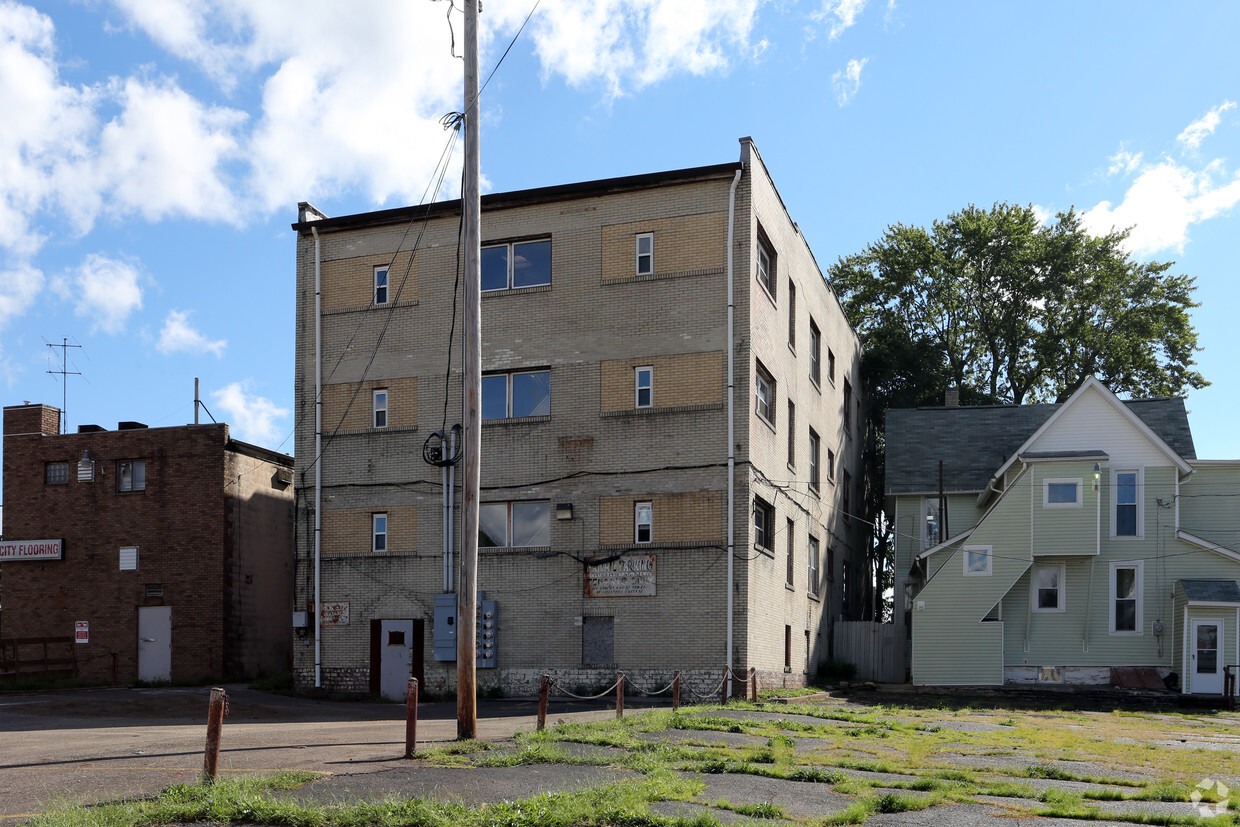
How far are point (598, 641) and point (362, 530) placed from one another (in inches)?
289

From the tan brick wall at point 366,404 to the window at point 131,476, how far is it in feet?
29.0

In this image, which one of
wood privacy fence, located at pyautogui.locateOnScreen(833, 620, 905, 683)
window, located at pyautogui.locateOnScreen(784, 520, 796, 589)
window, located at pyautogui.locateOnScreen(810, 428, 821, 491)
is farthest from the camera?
wood privacy fence, located at pyautogui.locateOnScreen(833, 620, 905, 683)

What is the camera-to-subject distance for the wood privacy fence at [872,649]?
121 ft

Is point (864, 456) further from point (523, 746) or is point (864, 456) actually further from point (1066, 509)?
point (523, 746)

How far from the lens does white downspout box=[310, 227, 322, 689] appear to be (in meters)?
29.5

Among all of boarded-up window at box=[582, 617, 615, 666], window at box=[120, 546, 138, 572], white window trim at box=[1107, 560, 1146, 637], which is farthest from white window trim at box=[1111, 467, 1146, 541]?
window at box=[120, 546, 138, 572]

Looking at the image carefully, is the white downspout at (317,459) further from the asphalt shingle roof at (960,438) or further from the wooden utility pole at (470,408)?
the asphalt shingle roof at (960,438)

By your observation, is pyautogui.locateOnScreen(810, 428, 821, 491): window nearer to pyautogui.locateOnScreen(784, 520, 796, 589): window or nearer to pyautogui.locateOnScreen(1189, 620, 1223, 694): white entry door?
pyautogui.locateOnScreen(784, 520, 796, 589): window

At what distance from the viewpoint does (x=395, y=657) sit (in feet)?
94.8

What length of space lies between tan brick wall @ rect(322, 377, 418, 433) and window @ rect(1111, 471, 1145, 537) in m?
21.1

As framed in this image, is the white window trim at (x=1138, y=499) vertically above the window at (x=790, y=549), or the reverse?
the white window trim at (x=1138, y=499)

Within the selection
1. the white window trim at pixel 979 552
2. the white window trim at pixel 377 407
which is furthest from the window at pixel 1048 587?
the white window trim at pixel 377 407

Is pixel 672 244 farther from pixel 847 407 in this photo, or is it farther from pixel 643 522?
pixel 847 407

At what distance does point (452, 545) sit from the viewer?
94.0ft
